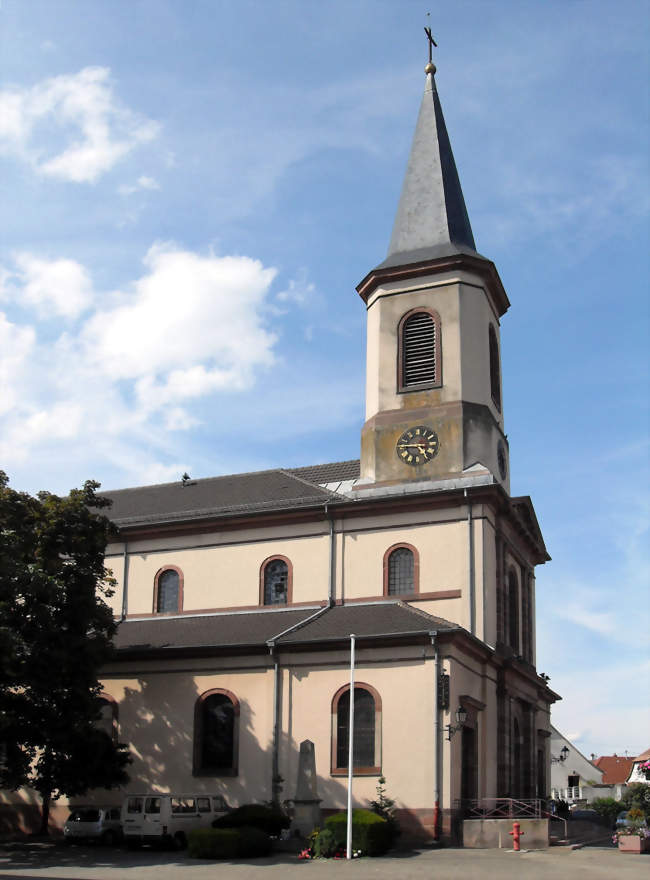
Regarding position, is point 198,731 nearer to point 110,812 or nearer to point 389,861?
point 110,812

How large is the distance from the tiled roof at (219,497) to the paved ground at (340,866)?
13.8 metres

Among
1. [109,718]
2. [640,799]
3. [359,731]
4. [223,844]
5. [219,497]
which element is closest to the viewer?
[223,844]

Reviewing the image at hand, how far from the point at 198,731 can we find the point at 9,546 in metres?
10.8

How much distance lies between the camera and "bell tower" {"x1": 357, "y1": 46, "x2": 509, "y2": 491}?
3694 centimetres

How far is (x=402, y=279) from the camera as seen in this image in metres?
39.6

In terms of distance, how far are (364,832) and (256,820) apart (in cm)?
381

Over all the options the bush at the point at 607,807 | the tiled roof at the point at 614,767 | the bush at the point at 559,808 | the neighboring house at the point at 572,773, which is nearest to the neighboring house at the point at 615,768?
the tiled roof at the point at 614,767

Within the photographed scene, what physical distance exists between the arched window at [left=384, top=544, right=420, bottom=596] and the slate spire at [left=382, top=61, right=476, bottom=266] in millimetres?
11666

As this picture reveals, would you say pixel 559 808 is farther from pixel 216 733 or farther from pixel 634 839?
pixel 216 733

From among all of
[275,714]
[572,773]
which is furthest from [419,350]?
[572,773]

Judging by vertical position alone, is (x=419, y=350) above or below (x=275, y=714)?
above

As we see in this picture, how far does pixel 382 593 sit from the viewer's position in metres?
35.3

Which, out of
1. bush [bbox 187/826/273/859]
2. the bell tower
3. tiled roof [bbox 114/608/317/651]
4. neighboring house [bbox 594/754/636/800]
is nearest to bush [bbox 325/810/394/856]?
bush [bbox 187/826/273/859]

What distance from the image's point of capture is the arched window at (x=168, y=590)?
3912 cm
